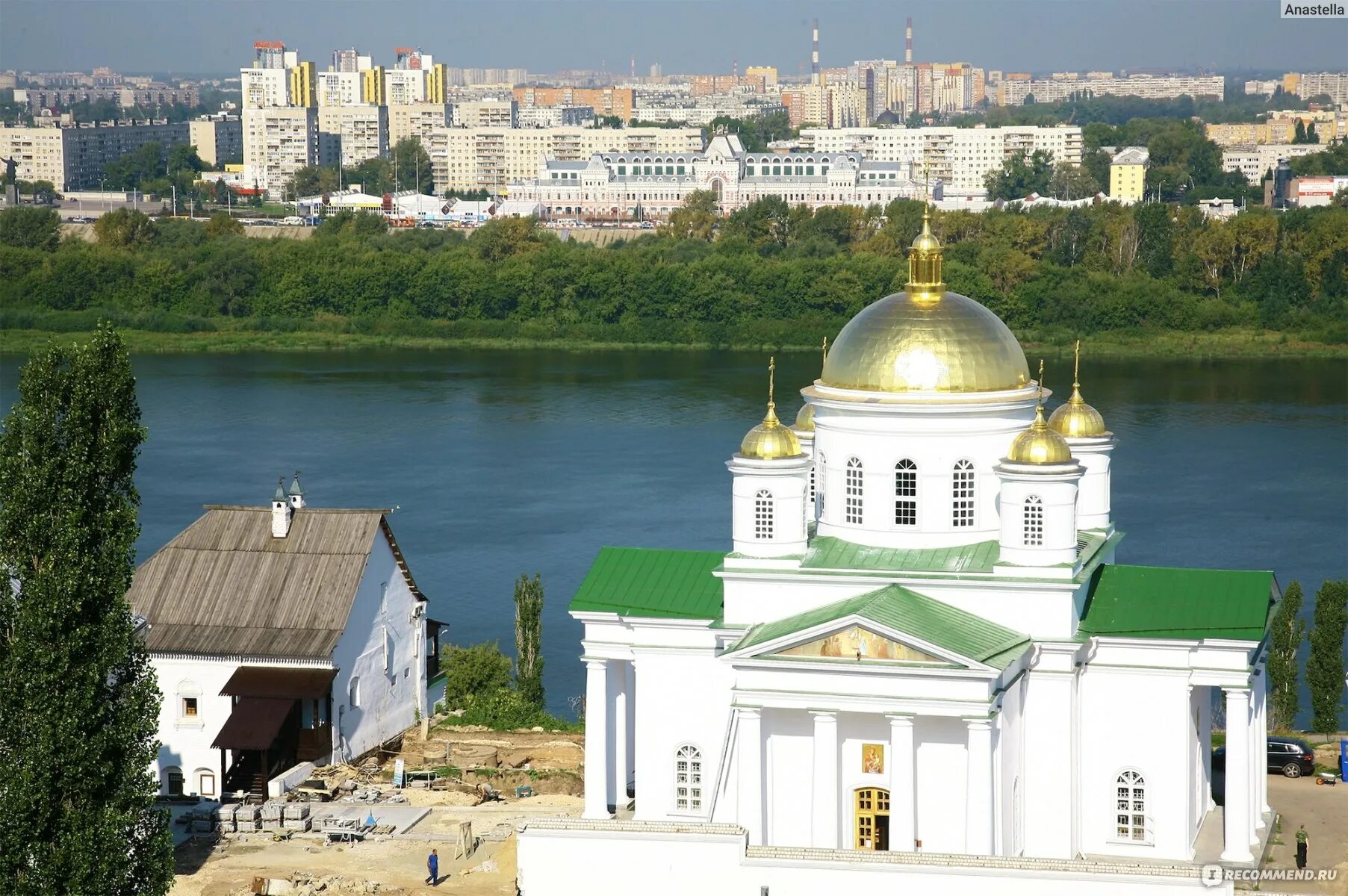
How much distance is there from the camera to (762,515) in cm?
1666

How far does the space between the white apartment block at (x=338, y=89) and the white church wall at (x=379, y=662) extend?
12486 cm

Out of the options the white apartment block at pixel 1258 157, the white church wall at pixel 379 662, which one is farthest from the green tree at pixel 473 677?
the white apartment block at pixel 1258 157

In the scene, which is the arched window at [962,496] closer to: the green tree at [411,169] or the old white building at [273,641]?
the old white building at [273,641]

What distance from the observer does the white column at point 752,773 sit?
51.1 ft

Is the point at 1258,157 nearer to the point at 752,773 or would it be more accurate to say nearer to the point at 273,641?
the point at 273,641

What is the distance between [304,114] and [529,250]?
195 feet

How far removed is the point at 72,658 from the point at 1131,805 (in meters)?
7.01

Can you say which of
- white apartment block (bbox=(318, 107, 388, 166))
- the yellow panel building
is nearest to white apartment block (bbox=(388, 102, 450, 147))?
white apartment block (bbox=(318, 107, 388, 166))

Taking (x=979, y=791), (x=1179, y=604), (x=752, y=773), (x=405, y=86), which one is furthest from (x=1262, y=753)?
(x=405, y=86)

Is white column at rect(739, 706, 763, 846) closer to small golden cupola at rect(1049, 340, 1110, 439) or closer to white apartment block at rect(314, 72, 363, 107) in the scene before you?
small golden cupola at rect(1049, 340, 1110, 439)

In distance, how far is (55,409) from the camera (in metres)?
14.6

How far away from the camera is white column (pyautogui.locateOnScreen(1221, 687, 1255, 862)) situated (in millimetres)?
16062

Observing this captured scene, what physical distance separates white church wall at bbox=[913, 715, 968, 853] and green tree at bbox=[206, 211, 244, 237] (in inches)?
2163

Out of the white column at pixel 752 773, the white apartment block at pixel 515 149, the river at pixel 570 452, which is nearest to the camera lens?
the white column at pixel 752 773
